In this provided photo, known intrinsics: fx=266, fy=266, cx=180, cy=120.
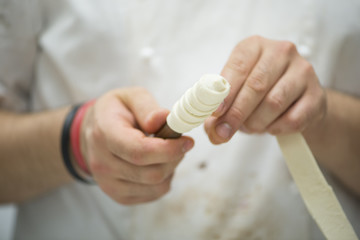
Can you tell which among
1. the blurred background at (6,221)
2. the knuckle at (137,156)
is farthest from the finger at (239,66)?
the blurred background at (6,221)

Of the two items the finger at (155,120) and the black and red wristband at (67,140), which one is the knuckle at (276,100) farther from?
the black and red wristband at (67,140)

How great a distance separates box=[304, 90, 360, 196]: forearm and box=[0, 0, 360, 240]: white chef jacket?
4 centimetres

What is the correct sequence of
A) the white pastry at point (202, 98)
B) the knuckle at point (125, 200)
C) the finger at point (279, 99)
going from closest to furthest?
the white pastry at point (202, 98)
the finger at point (279, 99)
the knuckle at point (125, 200)

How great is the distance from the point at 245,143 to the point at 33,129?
423mm

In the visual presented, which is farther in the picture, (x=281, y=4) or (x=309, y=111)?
(x=281, y=4)

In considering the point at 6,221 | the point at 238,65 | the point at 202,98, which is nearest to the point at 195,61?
the point at 238,65

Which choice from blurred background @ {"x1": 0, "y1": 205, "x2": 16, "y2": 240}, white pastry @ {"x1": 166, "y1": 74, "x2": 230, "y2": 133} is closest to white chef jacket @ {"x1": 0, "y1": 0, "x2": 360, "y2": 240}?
white pastry @ {"x1": 166, "y1": 74, "x2": 230, "y2": 133}

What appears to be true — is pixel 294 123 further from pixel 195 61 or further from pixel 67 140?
pixel 67 140

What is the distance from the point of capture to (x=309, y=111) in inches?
14.0

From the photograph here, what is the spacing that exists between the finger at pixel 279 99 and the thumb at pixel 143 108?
4.9 inches

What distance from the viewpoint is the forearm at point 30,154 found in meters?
0.52

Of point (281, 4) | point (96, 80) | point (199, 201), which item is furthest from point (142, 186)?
point (281, 4)

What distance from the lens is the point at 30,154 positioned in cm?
54

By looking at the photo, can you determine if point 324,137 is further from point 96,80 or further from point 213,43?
point 96,80
